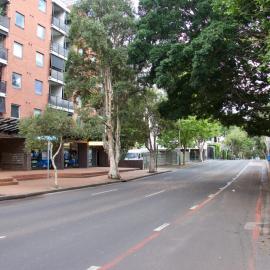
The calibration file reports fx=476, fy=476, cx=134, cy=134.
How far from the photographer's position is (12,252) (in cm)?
873

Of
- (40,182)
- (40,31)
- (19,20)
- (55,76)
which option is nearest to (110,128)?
(40,182)

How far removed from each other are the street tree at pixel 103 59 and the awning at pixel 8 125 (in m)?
4.56

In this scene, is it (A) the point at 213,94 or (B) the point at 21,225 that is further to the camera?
(A) the point at 213,94

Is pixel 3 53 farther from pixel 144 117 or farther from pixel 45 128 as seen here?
pixel 45 128

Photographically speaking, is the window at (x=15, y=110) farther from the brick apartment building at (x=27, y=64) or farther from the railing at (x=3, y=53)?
the railing at (x=3, y=53)

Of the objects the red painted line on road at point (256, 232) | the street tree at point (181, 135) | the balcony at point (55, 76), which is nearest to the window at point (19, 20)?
the balcony at point (55, 76)

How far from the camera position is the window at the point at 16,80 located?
4272 centimetres

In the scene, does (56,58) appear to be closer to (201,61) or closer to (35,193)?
(35,193)

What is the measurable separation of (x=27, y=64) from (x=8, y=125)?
12.3m

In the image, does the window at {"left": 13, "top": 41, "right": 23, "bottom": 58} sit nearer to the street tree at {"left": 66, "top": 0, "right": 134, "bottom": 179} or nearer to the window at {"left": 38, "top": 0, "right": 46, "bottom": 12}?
the window at {"left": 38, "top": 0, "right": 46, "bottom": 12}

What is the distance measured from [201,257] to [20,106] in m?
37.5

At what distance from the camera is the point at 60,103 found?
51438 mm

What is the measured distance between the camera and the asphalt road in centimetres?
796

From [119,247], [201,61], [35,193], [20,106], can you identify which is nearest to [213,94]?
[201,61]
